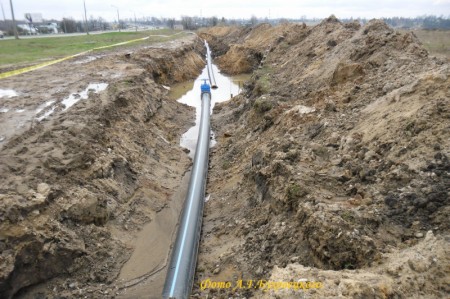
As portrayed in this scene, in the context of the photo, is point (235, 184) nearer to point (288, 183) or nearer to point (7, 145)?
point (288, 183)

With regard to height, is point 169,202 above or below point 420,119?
below

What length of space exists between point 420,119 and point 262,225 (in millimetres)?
4095

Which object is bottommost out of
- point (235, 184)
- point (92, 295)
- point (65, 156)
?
point (92, 295)

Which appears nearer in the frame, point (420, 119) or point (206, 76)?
point (420, 119)

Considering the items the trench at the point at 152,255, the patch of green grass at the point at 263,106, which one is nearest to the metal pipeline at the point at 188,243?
the trench at the point at 152,255

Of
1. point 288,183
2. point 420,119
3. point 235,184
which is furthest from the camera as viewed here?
point 235,184

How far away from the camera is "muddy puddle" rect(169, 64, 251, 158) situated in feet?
57.2

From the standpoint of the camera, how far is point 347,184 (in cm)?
685

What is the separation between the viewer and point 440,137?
20.4ft

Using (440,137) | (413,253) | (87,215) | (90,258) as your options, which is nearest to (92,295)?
(90,258)

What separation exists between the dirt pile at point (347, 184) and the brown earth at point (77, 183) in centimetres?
230

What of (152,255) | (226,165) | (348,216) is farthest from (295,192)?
(226,165)

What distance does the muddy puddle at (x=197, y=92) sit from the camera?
17.4 metres

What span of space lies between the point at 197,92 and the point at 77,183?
18.6m
